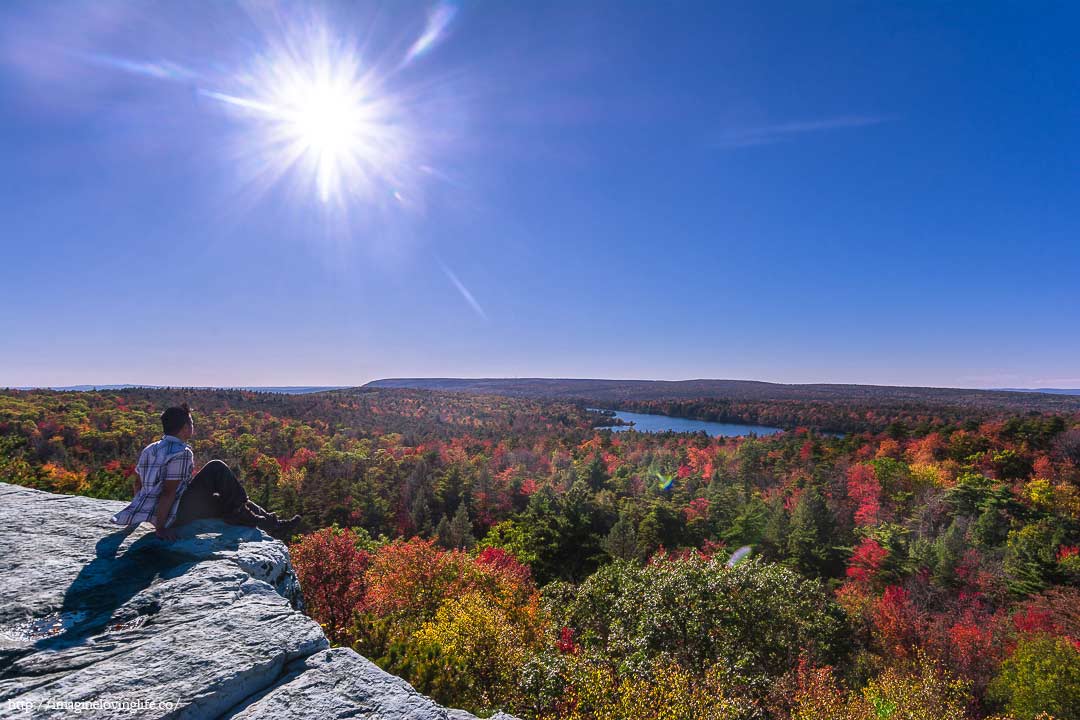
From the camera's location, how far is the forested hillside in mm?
12852

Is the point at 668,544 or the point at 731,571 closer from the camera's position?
the point at 731,571

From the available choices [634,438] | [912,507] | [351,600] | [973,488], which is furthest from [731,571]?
[634,438]

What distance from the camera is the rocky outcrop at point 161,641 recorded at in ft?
11.2

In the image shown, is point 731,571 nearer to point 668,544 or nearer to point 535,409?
point 668,544

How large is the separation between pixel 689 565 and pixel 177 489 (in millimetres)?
17873

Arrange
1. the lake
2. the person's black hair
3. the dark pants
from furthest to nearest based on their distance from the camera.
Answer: the lake → the dark pants → the person's black hair

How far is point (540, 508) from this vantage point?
3994cm

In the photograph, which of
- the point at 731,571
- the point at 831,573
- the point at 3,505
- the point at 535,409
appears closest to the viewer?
the point at 3,505

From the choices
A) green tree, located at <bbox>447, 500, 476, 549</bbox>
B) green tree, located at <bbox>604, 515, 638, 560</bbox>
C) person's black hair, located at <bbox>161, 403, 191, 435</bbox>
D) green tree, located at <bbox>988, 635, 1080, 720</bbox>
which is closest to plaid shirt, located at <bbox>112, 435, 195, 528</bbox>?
person's black hair, located at <bbox>161, 403, 191, 435</bbox>

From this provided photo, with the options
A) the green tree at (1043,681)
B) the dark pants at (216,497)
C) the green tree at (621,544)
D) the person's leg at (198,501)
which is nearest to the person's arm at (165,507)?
the person's leg at (198,501)

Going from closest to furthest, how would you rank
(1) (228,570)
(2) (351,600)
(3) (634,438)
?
(1) (228,570) → (2) (351,600) → (3) (634,438)

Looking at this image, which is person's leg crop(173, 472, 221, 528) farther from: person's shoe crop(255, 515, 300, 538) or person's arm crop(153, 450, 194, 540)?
person's shoe crop(255, 515, 300, 538)

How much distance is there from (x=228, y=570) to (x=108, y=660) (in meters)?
1.60

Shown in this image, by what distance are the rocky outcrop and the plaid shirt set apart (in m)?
0.28
